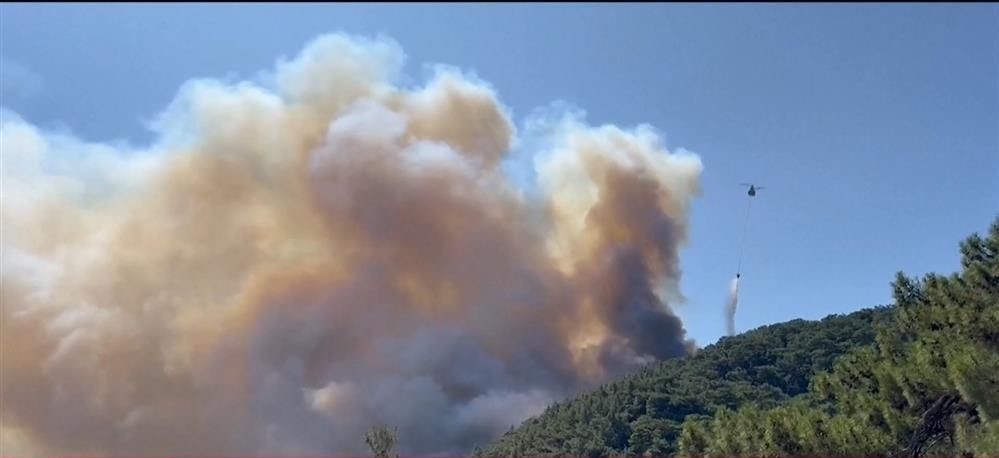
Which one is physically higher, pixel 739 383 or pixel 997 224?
pixel 739 383

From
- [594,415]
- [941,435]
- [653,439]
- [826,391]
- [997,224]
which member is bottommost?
[941,435]

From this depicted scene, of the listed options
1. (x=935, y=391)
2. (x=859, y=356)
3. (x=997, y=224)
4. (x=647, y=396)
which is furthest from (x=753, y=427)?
(x=647, y=396)

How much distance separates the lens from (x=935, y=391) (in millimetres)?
29781

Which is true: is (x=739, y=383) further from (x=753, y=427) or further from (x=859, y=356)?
(x=753, y=427)

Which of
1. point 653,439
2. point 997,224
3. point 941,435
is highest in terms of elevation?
point 653,439

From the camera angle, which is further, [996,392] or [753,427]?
[753,427]

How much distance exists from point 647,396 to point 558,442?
1659cm

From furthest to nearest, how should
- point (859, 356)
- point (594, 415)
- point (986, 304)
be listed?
point (594, 415) < point (859, 356) < point (986, 304)

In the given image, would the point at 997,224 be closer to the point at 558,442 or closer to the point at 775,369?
the point at 558,442

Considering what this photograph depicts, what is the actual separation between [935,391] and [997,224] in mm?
11214

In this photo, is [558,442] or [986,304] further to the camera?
[558,442]

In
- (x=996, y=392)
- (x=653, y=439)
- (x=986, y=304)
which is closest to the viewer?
(x=996, y=392)

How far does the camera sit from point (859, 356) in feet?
120

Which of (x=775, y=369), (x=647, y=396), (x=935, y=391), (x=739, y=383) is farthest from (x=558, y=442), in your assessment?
(x=935, y=391)
